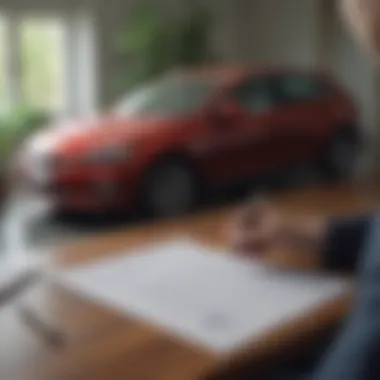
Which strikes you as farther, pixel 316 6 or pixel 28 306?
pixel 316 6

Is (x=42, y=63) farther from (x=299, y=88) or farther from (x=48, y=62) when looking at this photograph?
(x=299, y=88)

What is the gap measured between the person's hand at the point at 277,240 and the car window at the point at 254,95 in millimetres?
551

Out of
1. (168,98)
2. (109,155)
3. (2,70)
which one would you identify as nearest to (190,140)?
(168,98)

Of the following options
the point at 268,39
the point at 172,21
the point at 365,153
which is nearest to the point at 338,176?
the point at 365,153

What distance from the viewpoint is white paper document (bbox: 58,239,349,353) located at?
0.77 m

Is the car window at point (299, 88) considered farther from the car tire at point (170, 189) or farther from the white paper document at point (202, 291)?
the white paper document at point (202, 291)

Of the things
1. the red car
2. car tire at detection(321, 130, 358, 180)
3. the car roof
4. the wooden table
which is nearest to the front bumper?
the red car

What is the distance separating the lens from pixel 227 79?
159 centimetres

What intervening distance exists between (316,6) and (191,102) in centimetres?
42

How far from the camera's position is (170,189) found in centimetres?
148

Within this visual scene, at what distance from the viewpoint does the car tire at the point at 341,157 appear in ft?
5.65

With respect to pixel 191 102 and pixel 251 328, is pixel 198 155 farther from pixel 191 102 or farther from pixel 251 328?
pixel 251 328

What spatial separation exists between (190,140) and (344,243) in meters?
0.54

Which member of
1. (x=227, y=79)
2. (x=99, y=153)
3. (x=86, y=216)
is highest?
(x=227, y=79)
